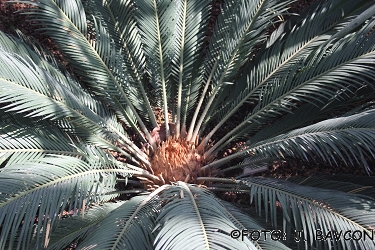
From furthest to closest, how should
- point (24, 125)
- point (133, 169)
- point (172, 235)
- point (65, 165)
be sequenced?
point (133, 169) < point (24, 125) < point (65, 165) < point (172, 235)

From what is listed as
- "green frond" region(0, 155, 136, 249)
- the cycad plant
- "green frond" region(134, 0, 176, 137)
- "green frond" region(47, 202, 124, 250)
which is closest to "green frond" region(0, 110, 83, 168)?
the cycad plant

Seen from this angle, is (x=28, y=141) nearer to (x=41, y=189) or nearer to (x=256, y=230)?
(x=41, y=189)

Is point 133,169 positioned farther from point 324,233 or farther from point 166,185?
point 324,233

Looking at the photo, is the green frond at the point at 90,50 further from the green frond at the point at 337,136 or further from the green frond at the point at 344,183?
the green frond at the point at 344,183

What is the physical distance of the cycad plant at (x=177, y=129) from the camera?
1.70 meters

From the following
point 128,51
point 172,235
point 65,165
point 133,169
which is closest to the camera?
point 172,235

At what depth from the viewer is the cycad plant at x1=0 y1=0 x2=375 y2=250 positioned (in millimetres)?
1695

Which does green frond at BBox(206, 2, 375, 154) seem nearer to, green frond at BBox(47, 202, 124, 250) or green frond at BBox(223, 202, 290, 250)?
green frond at BBox(223, 202, 290, 250)

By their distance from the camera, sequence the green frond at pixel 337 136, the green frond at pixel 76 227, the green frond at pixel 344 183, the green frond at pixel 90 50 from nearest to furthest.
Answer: the green frond at pixel 337 136 → the green frond at pixel 76 227 → the green frond at pixel 344 183 → the green frond at pixel 90 50

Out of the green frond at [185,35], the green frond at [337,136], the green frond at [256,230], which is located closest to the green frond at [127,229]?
the green frond at [256,230]

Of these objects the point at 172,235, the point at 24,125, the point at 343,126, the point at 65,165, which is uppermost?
the point at 343,126

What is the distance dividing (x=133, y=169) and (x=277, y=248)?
1.00m

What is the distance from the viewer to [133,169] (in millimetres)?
2379

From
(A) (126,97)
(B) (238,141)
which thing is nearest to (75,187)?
(A) (126,97)
